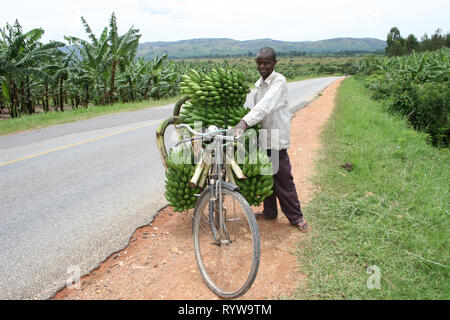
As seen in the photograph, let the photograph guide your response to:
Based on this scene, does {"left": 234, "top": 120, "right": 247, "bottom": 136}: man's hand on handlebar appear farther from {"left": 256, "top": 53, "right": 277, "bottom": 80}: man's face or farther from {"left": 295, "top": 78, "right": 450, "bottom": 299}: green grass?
{"left": 295, "top": 78, "right": 450, "bottom": 299}: green grass

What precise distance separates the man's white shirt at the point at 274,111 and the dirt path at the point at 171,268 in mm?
1018

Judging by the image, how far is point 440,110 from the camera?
9211 millimetres

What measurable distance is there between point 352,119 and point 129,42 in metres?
11.6

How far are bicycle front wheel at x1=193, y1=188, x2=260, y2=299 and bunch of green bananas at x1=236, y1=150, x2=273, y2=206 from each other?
32 centimetres

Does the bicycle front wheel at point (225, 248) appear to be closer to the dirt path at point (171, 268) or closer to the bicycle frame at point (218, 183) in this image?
the bicycle frame at point (218, 183)

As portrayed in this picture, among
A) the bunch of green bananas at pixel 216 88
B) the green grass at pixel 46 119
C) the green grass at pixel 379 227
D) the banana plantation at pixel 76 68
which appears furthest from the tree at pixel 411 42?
the bunch of green bananas at pixel 216 88

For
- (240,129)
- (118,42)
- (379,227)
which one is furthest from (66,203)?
(118,42)

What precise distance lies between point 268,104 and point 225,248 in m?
1.37

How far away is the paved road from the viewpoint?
313 cm

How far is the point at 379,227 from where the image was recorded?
3.40 meters

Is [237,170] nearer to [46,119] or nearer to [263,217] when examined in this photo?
[263,217]

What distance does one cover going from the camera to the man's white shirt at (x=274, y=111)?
9.96 ft
